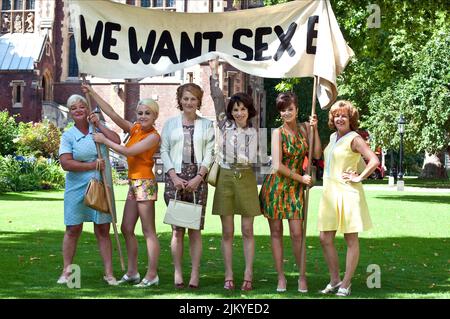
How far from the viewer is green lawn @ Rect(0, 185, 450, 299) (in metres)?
7.83

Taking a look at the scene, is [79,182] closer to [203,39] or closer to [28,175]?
[203,39]

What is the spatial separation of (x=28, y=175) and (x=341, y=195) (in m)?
24.3

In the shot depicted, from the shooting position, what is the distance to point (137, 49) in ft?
29.1

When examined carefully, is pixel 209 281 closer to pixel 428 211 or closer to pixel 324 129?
pixel 428 211

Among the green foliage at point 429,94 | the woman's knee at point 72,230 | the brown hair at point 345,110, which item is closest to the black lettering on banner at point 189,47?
the brown hair at point 345,110

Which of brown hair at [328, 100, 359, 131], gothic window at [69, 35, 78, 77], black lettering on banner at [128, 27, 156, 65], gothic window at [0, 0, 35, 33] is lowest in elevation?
brown hair at [328, 100, 359, 131]

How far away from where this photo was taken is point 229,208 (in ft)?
26.5

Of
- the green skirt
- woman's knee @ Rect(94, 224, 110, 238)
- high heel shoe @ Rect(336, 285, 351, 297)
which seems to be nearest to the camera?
high heel shoe @ Rect(336, 285, 351, 297)

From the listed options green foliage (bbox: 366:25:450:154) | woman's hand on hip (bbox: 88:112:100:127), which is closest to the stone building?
green foliage (bbox: 366:25:450:154)

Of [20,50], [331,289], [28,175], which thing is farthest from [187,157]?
[20,50]

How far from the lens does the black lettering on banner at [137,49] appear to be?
8.87m

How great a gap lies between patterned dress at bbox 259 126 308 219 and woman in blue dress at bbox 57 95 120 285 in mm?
1650

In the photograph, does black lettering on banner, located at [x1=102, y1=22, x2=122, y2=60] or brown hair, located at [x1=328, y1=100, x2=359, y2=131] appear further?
black lettering on banner, located at [x1=102, y1=22, x2=122, y2=60]

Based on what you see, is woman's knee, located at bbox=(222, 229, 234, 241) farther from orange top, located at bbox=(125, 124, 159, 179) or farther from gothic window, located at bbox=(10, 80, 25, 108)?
gothic window, located at bbox=(10, 80, 25, 108)
